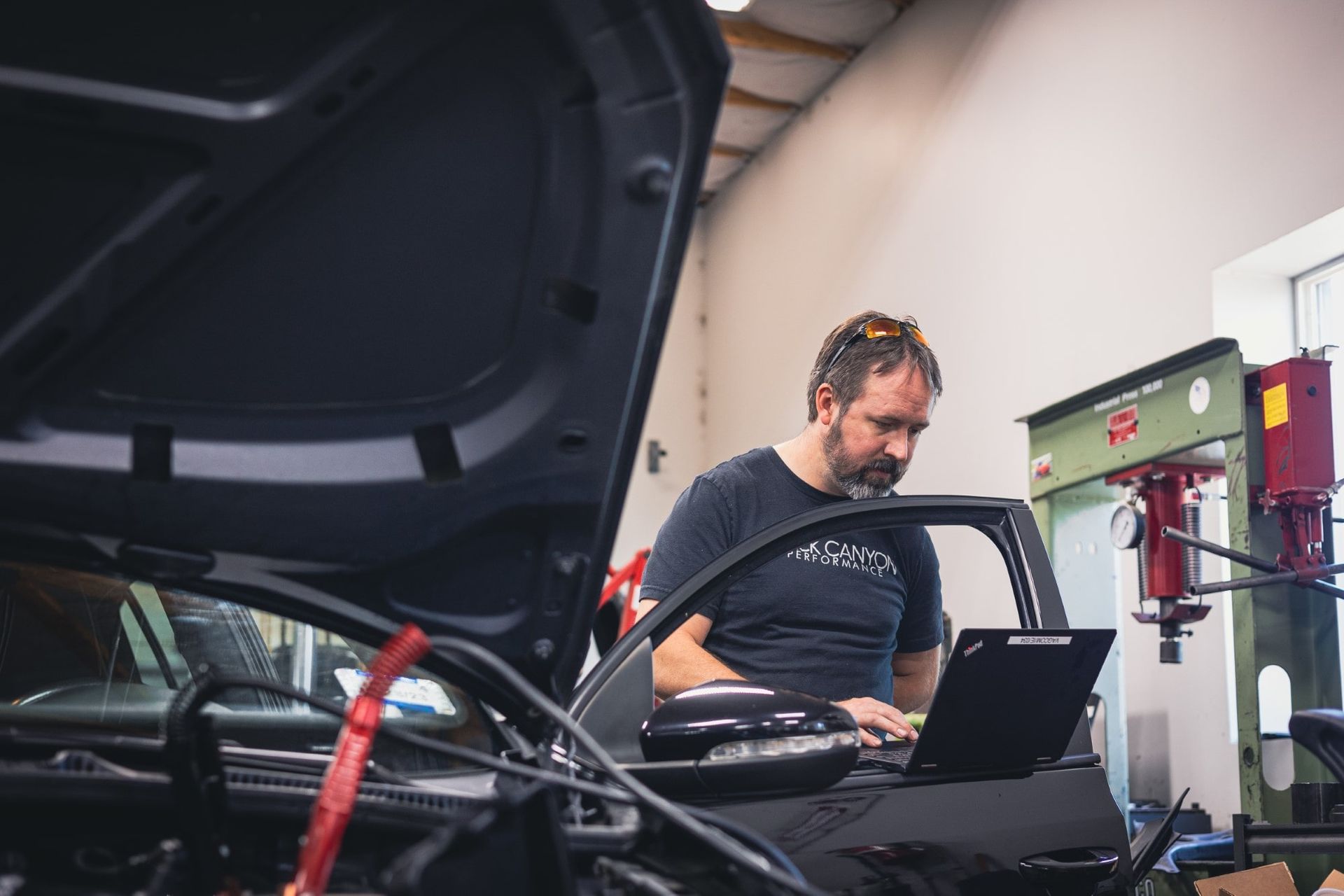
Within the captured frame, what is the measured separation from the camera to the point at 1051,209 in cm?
518

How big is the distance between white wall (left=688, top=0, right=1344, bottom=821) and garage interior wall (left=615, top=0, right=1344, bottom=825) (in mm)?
11

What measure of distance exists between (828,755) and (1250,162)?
11.4ft

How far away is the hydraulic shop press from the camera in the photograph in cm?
296

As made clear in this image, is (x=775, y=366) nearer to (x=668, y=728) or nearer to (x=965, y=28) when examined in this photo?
(x=965, y=28)

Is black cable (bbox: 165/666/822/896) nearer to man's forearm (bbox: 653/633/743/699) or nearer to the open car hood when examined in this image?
the open car hood

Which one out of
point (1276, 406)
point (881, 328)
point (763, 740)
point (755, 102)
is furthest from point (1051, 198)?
point (763, 740)

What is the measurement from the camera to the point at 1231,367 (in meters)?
3.17

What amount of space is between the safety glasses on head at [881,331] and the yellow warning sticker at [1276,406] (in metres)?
1.01

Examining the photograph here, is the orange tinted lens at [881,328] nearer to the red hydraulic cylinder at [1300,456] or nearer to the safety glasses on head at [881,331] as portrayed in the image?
the safety glasses on head at [881,331]

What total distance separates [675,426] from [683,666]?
6993 millimetres

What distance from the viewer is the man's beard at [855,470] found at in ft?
8.81

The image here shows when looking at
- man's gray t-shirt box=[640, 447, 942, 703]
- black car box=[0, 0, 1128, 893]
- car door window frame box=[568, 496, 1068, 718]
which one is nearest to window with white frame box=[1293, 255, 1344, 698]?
man's gray t-shirt box=[640, 447, 942, 703]

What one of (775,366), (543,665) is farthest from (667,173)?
(775,366)

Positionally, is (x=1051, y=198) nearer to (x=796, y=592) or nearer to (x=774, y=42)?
(x=774, y=42)
